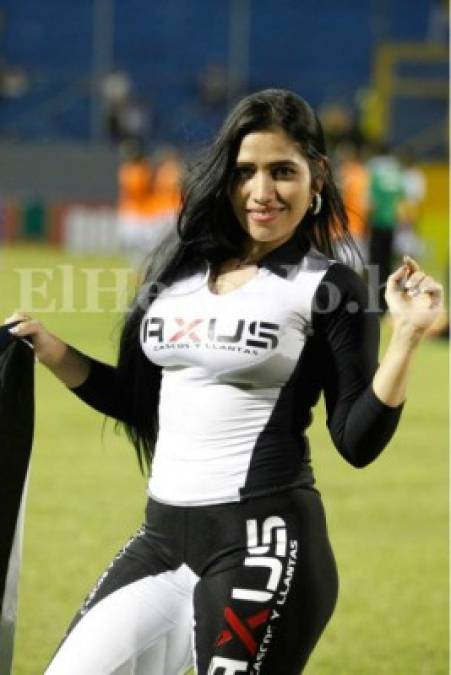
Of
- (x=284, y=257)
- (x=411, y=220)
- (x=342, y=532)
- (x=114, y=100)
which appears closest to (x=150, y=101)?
(x=114, y=100)

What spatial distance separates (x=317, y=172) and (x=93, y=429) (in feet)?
27.3

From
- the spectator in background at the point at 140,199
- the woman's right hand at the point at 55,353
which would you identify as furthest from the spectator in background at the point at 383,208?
the woman's right hand at the point at 55,353

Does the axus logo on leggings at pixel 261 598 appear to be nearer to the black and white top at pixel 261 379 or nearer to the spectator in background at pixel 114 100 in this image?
the black and white top at pixel 261 379

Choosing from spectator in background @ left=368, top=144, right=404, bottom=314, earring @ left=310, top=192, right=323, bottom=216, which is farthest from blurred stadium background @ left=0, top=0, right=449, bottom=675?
earring @ left=310, top=192, right=323, bottom=216

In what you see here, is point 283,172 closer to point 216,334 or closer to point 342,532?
point 216,334

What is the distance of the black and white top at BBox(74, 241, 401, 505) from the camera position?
12.3 feet

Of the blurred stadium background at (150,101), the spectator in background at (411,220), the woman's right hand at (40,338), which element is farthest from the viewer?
the spectator in background at (411,220)

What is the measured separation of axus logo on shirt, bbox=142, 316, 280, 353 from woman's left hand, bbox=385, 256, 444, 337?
0.33 metres

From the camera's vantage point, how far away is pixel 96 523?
8844mm

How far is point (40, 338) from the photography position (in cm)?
420

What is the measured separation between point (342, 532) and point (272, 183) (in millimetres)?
5149

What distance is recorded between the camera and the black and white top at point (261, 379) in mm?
3736

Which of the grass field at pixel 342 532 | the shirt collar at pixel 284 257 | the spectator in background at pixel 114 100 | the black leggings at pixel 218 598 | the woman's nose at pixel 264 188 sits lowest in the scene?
→ the grass field at pixel 342 532

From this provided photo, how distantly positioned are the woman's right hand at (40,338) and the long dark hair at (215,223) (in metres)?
0.18
